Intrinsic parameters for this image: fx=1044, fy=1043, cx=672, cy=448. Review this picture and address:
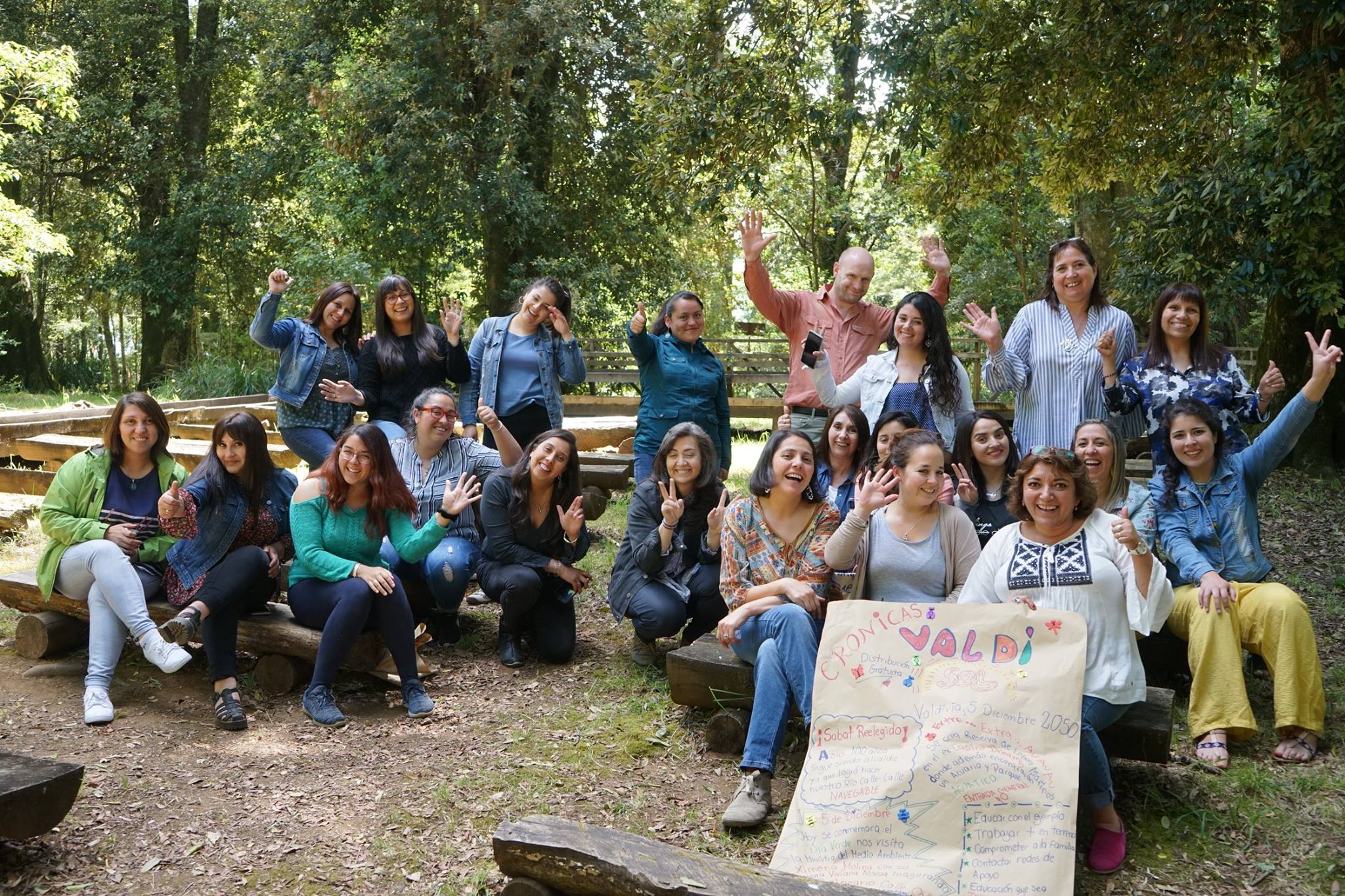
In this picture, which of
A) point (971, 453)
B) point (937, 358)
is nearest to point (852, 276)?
point (937, 358)

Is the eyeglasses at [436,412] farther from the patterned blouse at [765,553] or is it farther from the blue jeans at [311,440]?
the patterned blouse at [765,553]

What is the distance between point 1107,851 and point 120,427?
453cm

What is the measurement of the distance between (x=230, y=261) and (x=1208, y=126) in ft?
58.6

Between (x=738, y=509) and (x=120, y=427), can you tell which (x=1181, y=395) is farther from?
(x=120, y=427)

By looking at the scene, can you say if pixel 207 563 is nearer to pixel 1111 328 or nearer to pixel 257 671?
pixel 257 671

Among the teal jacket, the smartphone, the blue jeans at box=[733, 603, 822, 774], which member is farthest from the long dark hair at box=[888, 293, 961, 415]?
the teal jacket

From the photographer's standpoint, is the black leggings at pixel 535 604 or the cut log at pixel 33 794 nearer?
the cut log at pixel 33 794

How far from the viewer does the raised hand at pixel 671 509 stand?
15.3 ft

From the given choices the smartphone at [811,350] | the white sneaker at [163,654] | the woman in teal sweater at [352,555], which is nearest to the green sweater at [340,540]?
the woman in teal sweater at [352,555]

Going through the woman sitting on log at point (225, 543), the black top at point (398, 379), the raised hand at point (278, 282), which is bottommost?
the woman sitting on log at point (225, 543)

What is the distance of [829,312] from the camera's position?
223 inches

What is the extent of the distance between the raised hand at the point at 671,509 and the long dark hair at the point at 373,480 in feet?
4.14

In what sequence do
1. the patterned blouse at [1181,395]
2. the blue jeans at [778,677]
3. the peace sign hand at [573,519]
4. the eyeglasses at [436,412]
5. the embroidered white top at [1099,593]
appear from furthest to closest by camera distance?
the eyeglasses at [436,412] → the peace sign hand at [573,519] → the patterned blouse at [1181,395] → the blue jeans at [778,677] → the embroidered white top at [1099,593]

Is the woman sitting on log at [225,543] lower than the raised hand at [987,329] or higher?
lower
